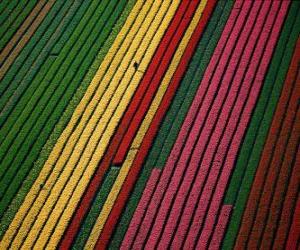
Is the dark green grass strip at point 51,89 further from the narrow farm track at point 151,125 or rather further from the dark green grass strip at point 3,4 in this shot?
the dark green grass strip at point 3,4

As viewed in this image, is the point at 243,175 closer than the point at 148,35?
Yes

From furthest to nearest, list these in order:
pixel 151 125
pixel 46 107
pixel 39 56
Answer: pixel 39 56 < pixel 46 107 < pixel 151 125

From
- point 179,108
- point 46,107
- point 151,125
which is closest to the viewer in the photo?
point 151,125

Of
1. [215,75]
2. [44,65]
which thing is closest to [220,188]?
[215,75]

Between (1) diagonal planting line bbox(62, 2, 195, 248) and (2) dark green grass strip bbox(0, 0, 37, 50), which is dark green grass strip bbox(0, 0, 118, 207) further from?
(2) dark green grass strip bbox(0, 0, 37, 50)

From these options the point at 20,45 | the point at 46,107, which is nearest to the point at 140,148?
the point at 46,107

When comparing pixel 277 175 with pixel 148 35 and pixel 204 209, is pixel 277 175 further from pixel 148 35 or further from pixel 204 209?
pixel 148 35

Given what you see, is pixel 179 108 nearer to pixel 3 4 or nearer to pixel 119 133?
pixel 119 133

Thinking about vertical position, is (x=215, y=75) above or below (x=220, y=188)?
above

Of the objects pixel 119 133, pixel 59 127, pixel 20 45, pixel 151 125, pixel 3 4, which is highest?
pixel 3 4
